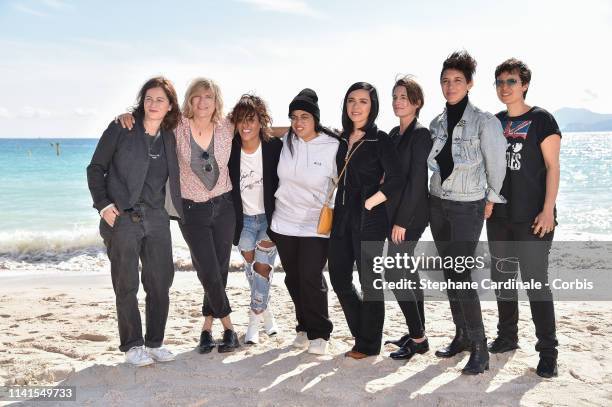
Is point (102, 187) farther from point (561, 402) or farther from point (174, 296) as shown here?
point (561, 402)

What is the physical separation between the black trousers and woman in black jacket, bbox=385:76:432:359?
13 cm

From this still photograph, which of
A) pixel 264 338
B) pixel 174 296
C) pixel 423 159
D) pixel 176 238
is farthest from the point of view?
pixel 176 238

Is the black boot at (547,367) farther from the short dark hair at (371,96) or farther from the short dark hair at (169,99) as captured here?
the short dark hair at (169,99)

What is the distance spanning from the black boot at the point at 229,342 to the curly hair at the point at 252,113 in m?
1.54

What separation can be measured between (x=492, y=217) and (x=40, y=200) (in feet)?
74.9

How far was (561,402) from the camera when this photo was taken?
3.58 m

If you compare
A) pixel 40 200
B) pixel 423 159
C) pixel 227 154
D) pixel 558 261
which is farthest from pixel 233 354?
pixel 40 200

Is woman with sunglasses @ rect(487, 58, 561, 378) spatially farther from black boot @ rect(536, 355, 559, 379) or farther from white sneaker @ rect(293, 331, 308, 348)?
Result: white sneaker @ rect(293, 331, 308, 348)

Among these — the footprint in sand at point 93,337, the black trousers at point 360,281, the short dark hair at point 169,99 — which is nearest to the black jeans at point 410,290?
the black trousers at point 360,281

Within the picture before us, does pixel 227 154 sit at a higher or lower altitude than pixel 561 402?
higher

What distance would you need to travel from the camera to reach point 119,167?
396cm

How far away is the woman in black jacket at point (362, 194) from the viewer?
394cm

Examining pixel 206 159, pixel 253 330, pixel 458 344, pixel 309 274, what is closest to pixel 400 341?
pixel 458 344

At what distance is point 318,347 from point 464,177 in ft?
5.53
